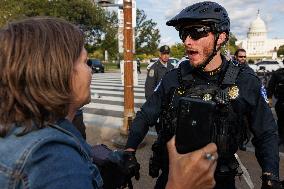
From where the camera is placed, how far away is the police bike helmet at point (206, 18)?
2.58 metres

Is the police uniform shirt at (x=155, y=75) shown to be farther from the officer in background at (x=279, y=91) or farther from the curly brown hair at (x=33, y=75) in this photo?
the curly brown hair at (x=33, y=75)

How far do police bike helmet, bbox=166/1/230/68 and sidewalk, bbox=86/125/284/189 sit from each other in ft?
4.41

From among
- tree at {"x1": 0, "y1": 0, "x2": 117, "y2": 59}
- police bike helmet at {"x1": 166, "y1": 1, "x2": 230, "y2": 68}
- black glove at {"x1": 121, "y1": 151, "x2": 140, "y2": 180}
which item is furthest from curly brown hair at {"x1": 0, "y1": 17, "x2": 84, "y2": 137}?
tree at {"x1": 0, "y1": 0, "x2": 117, "y2": 59}

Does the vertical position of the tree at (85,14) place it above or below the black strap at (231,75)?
above

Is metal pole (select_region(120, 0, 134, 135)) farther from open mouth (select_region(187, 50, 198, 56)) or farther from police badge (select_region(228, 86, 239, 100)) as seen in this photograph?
police badge (select_region(228, 86, 239, 100))

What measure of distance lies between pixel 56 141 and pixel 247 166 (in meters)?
5.06

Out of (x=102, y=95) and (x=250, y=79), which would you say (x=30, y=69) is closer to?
(x=250, y=79)

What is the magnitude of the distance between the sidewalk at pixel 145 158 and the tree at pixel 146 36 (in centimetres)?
5645

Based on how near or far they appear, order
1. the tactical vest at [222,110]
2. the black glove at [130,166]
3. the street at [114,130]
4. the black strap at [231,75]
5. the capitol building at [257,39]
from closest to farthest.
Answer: the black glove at [130,166], the tactical vest at [222,110], the black strap at [231,75], the street at [114,130], the capitol building at [257,39]

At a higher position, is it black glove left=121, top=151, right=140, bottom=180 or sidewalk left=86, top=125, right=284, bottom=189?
black glove left=121, top=151, right=140, bottom=180

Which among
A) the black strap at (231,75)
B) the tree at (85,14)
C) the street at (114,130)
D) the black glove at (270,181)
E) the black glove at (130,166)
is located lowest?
the street at (114,130)

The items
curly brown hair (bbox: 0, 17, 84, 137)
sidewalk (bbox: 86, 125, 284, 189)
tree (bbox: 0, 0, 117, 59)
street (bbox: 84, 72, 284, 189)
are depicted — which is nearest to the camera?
curly brown hair (bbox: 0, 17, 84, 137)

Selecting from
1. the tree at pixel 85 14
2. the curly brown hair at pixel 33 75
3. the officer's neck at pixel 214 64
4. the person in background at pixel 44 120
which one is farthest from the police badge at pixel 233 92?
the tree at pixel 85 14

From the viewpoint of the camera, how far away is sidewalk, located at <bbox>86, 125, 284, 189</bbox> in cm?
499
